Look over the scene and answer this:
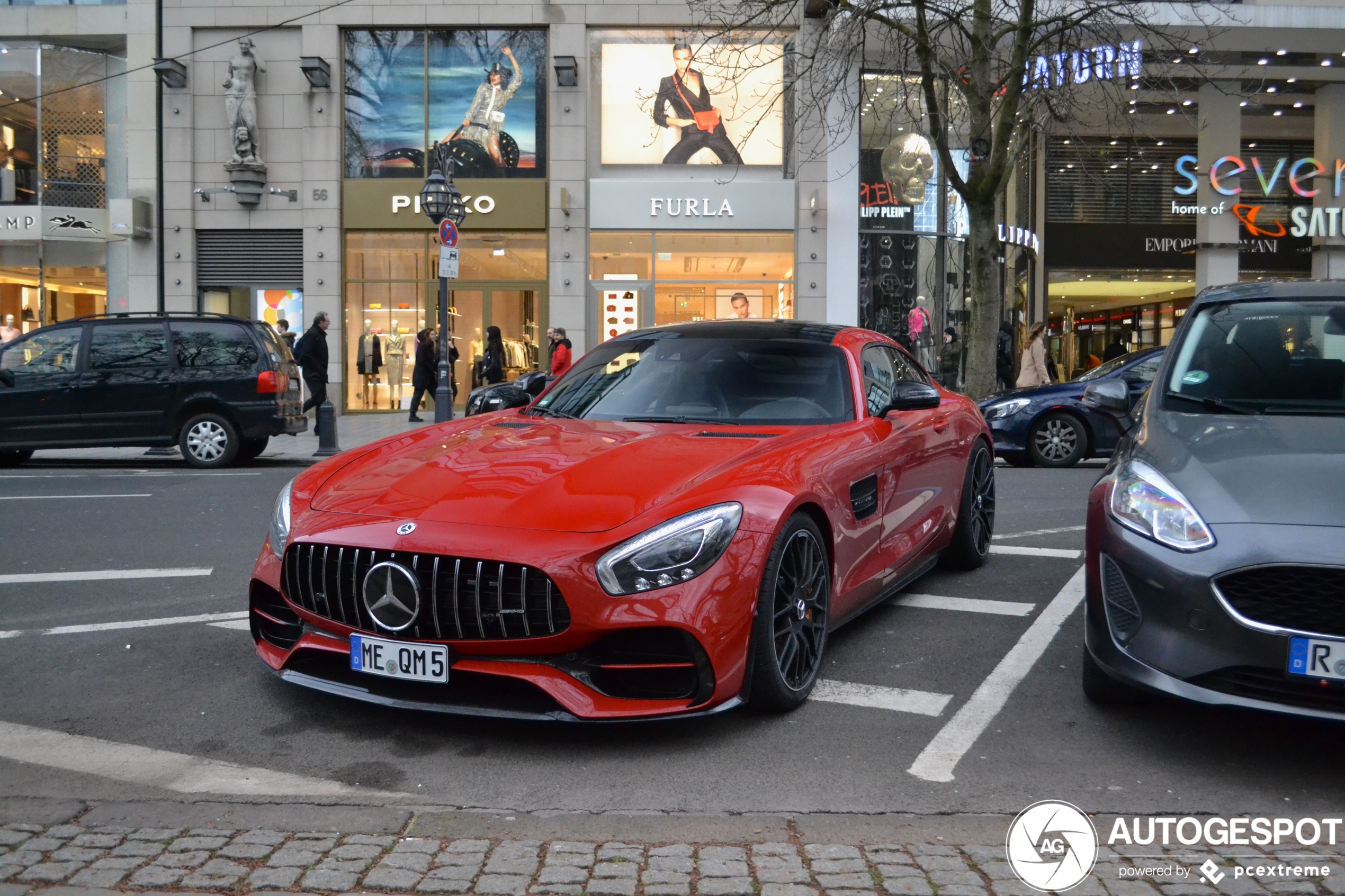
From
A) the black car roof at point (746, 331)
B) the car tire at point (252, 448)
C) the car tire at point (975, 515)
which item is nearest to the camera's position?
the black car roof at point (746, 331)

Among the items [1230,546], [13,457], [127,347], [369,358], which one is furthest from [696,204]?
[1230,546]

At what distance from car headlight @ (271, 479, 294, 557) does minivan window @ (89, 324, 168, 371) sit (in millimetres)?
10577

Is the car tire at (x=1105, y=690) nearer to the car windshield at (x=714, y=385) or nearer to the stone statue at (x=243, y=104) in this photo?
the car windshield at (x=714, y=385)

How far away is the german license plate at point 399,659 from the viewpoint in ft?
12.3

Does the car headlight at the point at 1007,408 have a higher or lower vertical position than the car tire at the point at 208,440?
higher

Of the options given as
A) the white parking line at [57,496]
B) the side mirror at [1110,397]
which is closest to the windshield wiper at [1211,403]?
the side mirror at [1110,397]

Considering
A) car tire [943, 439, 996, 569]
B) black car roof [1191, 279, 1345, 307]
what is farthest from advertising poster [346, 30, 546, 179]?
black car roof [1191, 279, 1345, 307]

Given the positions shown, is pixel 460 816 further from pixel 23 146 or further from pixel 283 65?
pixel 23 146

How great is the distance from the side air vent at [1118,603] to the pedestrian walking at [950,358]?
20.4 m

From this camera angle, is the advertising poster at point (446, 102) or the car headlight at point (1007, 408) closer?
the car headlight at point (1007, 408)

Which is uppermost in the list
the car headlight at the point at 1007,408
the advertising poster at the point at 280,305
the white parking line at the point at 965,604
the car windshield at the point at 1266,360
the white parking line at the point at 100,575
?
the advertising poster at the point at 280,305

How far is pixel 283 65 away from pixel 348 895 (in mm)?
23786

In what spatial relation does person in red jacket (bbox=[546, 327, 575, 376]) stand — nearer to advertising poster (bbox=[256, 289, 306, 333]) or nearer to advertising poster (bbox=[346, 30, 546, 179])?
advertising poster (bbox=[346, 30, 546, 179])

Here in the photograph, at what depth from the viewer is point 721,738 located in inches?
158
